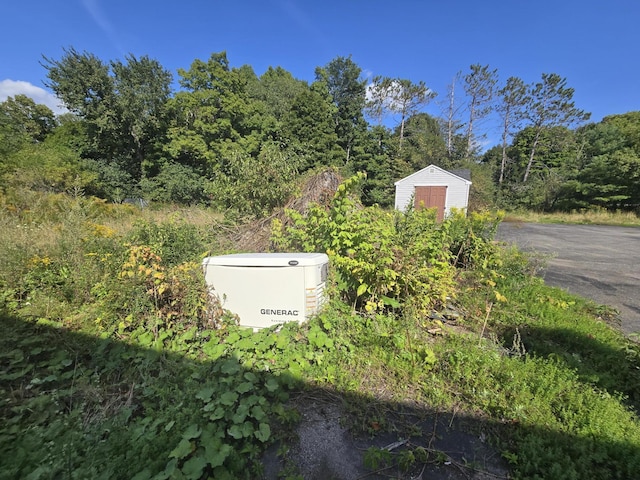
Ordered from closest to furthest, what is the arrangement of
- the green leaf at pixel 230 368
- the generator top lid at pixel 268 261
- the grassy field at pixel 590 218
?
the green leaf at pixel 230 368
the generator top lid at pixel 268 261
the grassy field at pixel 590 218

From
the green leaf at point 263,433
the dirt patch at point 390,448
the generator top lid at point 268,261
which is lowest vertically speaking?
the dirt patch at point 390,448

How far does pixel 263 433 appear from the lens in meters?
1.54

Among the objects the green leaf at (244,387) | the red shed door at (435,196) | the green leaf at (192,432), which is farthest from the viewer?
the red shed door at (435,196)

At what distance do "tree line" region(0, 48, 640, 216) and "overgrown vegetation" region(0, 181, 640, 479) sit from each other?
11347mm

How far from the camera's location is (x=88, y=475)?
4.18 ft

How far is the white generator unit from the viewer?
2521 millimetres

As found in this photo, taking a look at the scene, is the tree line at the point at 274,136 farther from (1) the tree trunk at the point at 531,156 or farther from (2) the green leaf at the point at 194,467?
(2) the green leaf at the point at 194,467

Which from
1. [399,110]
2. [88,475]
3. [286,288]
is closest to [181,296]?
[286,288]

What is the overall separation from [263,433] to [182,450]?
419 millimetres

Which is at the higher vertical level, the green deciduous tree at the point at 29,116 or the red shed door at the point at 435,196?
the green deciduous tree at the point at 29,116

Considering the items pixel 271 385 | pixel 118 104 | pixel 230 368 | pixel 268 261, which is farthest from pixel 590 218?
pixel 118 104

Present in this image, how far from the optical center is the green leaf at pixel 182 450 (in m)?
1.33

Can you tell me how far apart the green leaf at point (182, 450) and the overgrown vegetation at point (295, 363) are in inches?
0.5

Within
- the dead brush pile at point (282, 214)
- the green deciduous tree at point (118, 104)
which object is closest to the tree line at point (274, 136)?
the green deciduous tree at point (118, 104)
